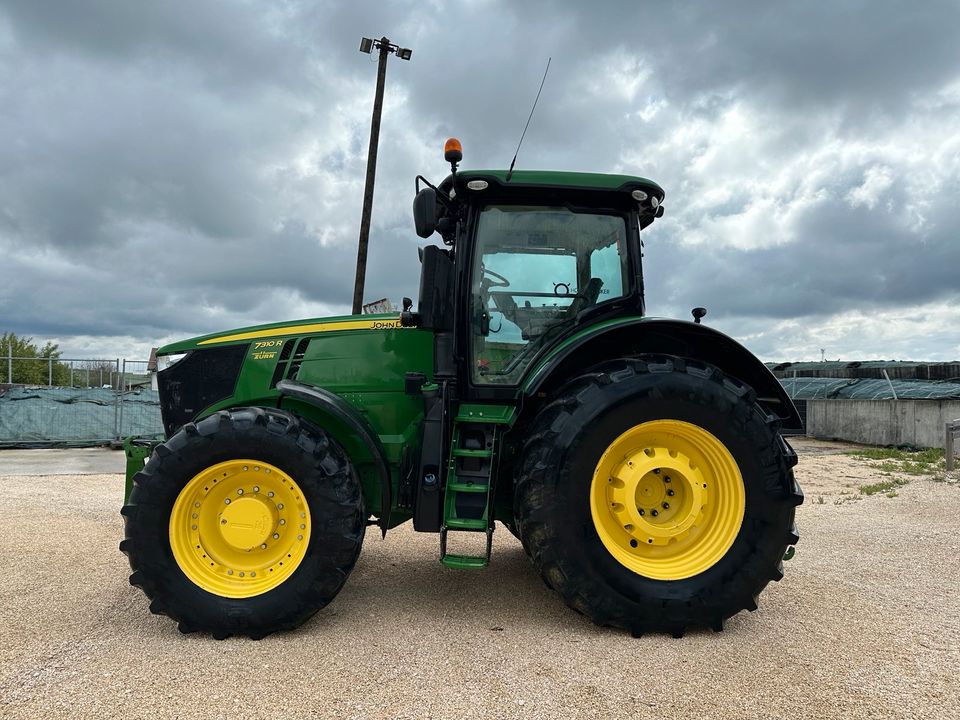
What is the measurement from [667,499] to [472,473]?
1.08 meters

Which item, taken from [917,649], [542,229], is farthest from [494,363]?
[917,649]

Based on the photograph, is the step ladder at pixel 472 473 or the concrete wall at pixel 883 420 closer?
the step ladder at pixel 472 473

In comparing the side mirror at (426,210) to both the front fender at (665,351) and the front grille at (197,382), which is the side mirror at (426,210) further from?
the front grille at (197,382)

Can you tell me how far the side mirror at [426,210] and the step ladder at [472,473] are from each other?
1.03 m

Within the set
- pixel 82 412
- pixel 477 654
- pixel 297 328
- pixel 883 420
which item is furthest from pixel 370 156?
pixel 883 420

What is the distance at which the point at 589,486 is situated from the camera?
3193mm

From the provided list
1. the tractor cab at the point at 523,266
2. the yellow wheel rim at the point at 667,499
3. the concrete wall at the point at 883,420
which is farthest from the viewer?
the concrete wall at the point at 883,420

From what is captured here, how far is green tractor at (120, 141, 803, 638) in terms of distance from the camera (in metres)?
3.17

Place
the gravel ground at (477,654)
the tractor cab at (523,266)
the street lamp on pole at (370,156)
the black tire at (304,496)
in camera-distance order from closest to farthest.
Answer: the gravel ground at (477,654) → the black tire at (304,496) → the tractor cab at (523,266) → the street lamp on pole at (370,156)

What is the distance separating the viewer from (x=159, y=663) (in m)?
2.81

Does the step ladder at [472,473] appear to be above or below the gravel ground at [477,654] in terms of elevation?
above

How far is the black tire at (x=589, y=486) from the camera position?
314 cm

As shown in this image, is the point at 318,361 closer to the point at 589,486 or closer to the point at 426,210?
the point at 426,210

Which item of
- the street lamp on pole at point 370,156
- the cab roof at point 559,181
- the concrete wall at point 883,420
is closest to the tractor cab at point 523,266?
the cab roof at point 559,181
